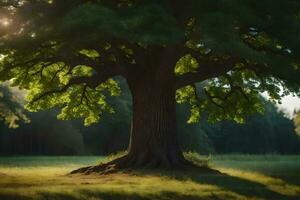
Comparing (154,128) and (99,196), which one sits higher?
(154,128)

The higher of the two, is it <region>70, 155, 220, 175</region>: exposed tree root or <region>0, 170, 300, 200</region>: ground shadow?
<region>70, 155, 220, 175</region>: exposed tree root

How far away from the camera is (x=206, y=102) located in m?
34.5

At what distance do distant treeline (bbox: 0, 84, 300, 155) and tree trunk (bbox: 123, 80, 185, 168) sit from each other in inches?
1343

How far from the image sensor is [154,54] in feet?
88.7

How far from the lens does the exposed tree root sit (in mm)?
25547

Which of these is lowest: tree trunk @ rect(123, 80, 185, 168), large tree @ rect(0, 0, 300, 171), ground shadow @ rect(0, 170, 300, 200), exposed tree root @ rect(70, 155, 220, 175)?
ground shadow @ rect(0, 170, 300, 200)

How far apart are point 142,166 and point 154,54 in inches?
208

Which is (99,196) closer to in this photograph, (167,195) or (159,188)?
(167,195)

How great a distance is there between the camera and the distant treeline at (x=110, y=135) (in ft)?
198

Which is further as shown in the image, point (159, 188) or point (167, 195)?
point (159, 188)

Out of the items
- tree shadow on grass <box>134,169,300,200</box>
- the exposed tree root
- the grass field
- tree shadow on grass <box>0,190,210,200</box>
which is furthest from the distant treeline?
tree shadow on grass <box>0,190,210,200</box>

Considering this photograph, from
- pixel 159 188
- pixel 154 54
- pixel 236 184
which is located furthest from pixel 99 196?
pixel 154 54

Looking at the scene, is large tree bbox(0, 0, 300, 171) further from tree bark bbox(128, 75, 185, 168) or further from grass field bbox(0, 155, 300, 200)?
grass field bbox(0, 155, 300, 200)

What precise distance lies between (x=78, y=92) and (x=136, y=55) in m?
7.87
